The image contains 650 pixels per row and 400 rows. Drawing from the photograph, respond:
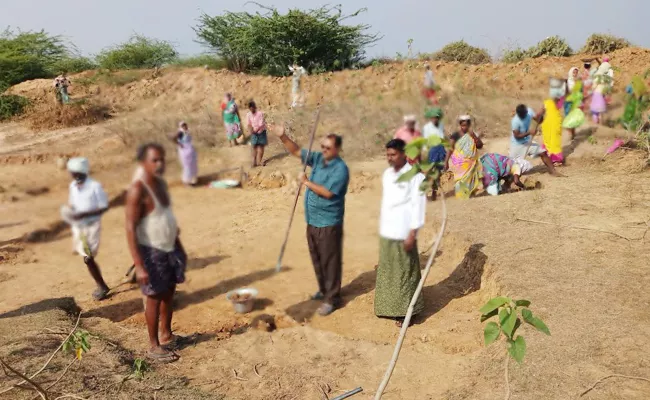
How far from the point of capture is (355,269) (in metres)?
5.48

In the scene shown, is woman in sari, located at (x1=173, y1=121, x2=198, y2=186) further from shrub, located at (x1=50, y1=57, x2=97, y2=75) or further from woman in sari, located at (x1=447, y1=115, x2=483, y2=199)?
shrub, located at (x1=50, y1=57, x2=97, y2=75)

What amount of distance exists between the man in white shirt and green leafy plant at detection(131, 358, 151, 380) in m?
1.80

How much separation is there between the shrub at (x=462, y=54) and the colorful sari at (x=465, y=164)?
13.0 metres

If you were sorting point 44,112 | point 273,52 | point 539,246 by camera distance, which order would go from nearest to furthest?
point 539,246 → point 44,112 → point 273,52

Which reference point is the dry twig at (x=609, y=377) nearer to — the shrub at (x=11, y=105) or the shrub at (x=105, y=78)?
the shrub at (x=105, y=78)

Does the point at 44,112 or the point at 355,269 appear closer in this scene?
the point at 355,269

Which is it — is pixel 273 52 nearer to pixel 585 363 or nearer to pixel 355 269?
pixel 355 269

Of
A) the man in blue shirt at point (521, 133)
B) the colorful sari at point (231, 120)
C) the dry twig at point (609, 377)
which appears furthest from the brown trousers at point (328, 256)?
the colorful sari at point (231, 120)

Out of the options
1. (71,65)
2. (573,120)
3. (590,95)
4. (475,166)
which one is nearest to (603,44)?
(590,95)

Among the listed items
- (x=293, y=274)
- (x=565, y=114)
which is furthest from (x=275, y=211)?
(x=565, y=114)

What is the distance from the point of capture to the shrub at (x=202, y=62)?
1772cm

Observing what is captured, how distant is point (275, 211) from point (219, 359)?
386 cm

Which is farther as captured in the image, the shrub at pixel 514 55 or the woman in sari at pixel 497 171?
the shrub at pixel 514 55

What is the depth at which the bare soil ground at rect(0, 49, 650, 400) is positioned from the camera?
3303mm
